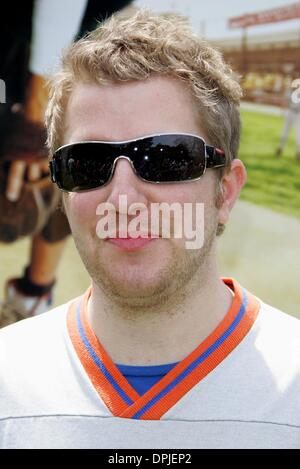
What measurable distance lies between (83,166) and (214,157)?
1.06 ft

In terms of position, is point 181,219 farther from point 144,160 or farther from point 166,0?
point 166,0

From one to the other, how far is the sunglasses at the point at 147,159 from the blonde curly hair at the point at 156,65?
0.25 feet

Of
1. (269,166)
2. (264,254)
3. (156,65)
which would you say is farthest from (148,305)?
(269,166)

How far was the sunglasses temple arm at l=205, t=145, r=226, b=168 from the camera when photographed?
4.17 ft

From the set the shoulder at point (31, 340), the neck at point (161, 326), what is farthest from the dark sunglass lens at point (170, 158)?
the shoulder at point (31, 340)

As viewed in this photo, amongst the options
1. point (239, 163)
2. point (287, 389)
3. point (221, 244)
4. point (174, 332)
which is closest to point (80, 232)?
point (174, 332)

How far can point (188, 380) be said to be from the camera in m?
1.18

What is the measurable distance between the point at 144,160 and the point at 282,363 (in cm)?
57

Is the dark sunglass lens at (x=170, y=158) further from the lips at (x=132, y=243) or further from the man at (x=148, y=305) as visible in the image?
the lips at (x=132, y=243)

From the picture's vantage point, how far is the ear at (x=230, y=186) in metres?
1.38

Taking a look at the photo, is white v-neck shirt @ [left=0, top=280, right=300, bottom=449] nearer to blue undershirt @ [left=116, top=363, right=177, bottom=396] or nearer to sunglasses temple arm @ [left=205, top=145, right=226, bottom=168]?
blue undershirt @ [left=116, top=363, right=177, bottom=396]

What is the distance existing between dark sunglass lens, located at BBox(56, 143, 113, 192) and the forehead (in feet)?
0.10

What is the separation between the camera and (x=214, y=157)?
1.28 m

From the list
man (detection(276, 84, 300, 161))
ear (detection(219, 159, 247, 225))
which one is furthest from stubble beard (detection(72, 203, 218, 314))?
man (detection(276, 84, 300, 161))
